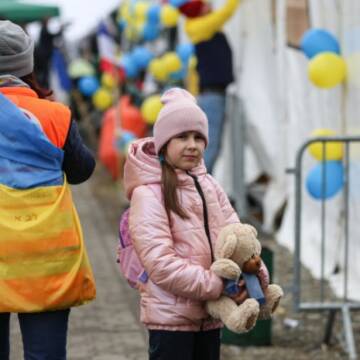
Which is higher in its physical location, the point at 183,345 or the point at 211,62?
the point at 211,62

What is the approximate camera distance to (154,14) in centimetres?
1281

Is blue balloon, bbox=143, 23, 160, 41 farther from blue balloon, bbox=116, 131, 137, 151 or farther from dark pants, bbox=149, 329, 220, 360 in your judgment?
dark pants, bbox=149, 329, 220, 360

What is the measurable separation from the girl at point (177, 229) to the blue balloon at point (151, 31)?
9312mm

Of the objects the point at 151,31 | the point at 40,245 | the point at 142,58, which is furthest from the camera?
the point at 142,58

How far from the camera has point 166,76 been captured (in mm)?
11922

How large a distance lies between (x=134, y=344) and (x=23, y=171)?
8.50 feet

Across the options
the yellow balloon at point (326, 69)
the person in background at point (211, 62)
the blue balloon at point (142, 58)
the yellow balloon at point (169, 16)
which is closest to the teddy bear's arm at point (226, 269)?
the yellow balloon at point (326, 69)

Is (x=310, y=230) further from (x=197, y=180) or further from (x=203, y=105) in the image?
(x=197, y=180)

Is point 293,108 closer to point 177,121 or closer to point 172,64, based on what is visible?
point 172,64

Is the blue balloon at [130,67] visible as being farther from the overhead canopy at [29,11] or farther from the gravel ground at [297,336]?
the gravel ground at [297,336]

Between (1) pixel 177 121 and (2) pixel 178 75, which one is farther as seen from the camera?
(2) pixel 178 75

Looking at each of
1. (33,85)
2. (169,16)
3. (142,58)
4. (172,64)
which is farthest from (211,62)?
(33,85)

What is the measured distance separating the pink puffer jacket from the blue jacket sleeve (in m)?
0.16

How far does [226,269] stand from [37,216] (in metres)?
0.74
